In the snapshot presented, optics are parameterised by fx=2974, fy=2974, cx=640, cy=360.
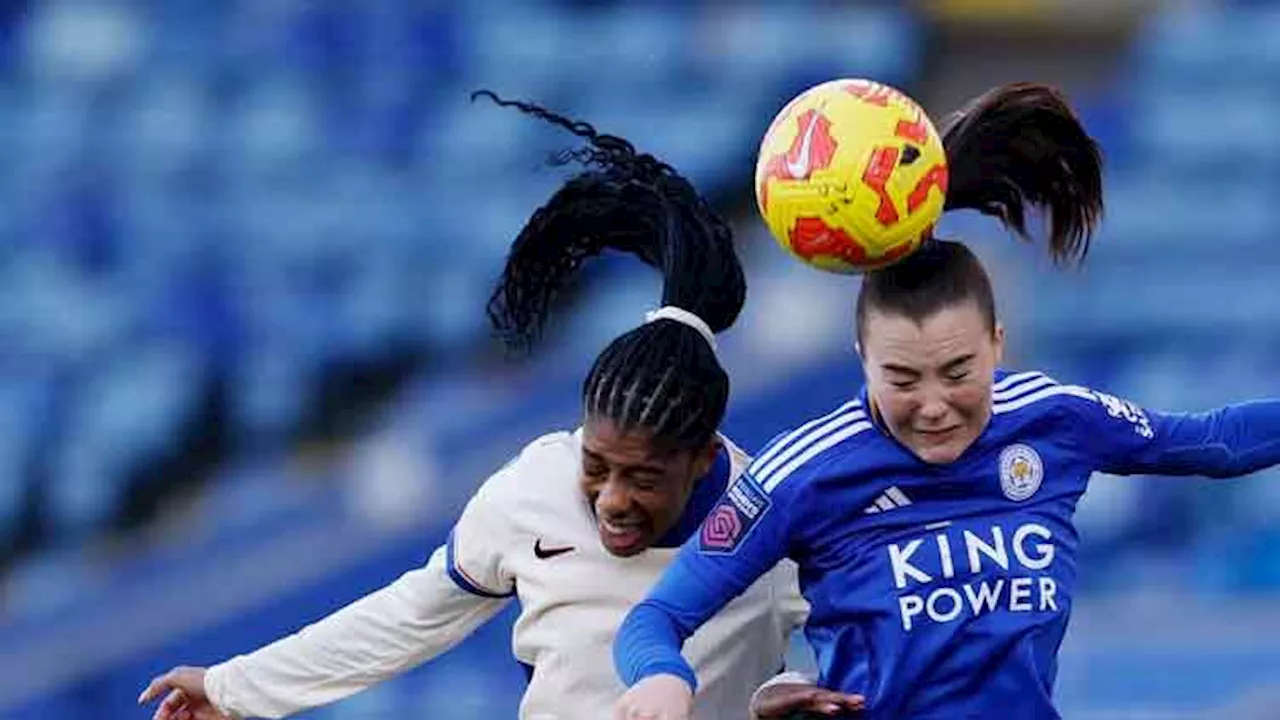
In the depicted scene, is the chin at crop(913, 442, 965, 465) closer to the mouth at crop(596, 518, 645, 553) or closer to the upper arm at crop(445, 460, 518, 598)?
the mouth at crop(596, 518, 645, 553)

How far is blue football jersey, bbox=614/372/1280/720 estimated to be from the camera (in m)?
4.36

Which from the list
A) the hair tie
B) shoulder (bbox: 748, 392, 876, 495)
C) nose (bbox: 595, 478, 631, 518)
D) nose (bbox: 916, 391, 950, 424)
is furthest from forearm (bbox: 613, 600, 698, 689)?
the hair tie

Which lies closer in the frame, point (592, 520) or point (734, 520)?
point (734, 520)

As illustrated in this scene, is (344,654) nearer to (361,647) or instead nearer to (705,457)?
(361,647)

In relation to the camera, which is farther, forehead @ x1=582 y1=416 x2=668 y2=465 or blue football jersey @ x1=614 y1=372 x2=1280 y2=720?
forehead @ x1=582 y1=416 x2=668 y2=465

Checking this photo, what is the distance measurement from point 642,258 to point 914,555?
44.1 inches

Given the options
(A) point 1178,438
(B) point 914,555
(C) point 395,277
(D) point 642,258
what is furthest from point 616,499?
(C) point 395,277

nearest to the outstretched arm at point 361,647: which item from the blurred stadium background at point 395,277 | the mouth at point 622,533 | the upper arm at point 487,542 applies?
the upper arm at point 487,542

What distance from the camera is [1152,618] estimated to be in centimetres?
1068

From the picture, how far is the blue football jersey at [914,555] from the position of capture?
14.3ft

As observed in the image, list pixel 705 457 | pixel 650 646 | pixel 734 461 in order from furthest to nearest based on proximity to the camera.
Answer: pixel 734 461, pixel 705 457, pixel 650 646

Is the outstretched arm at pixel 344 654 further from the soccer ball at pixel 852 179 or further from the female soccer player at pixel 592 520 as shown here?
the soccer ball at pixel 852 179

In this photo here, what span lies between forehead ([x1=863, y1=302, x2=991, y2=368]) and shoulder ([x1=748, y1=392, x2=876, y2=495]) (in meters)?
0.14

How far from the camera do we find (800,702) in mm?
4496
